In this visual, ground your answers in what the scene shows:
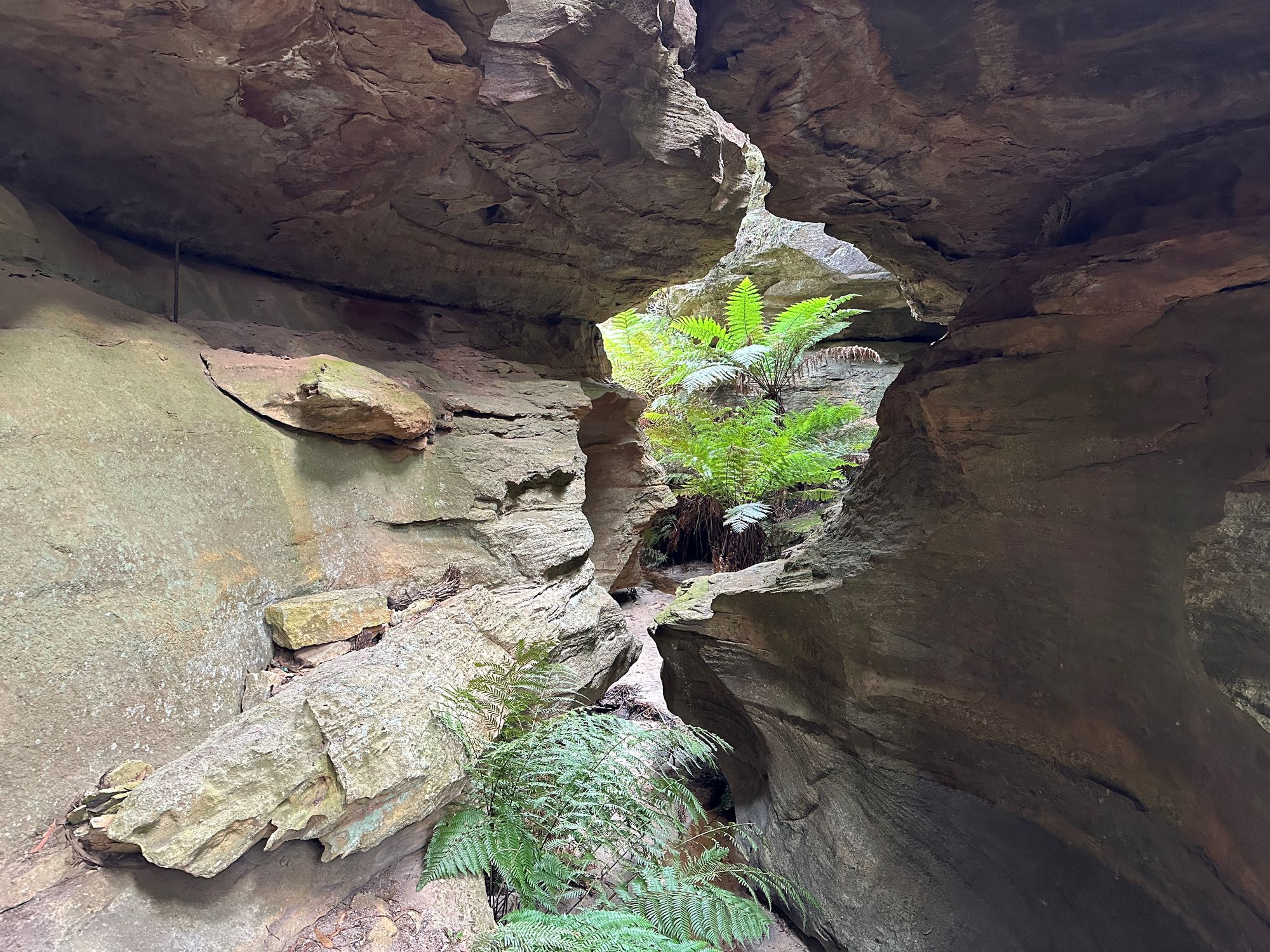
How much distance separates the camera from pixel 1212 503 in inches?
76.3

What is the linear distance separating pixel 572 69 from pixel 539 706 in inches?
112

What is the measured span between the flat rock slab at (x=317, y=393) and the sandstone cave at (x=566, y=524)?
2 centimetres

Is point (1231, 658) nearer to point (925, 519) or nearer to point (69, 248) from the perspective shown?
point (925, 519)

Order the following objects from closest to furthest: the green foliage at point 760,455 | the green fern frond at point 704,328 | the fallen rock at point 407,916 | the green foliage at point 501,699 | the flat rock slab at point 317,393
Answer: the fallen rock at point 407,916 < the green foliage at point 501,699 < the flat rock slab at point 317,393 < the green foliage at point 760,455 < the green fern frond at point 704,328

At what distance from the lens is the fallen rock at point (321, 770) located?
1.56m

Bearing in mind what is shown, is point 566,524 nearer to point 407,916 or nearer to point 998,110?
point 407,916

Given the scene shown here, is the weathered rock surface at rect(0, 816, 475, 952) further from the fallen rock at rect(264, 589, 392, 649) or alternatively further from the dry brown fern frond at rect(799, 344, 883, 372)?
the dry brown fern frond at rect(799, 344, 883, 372)

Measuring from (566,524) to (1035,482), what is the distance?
2374mm

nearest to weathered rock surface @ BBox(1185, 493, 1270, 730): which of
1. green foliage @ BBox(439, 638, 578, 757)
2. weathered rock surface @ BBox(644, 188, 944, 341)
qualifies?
green foliage @ BBox(439, 638, 578, 757)

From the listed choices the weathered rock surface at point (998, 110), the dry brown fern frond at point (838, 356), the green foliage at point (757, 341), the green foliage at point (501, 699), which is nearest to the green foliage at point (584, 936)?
the green foliage at point (501, 699)

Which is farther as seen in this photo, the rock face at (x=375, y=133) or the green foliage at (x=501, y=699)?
the green foliage at (x=501, y=699)

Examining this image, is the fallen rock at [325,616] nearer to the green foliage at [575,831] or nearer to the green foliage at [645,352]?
the green foliage at [575,831]

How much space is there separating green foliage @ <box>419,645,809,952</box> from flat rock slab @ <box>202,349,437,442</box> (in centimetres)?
128

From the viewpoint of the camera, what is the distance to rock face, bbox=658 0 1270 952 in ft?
5.91
